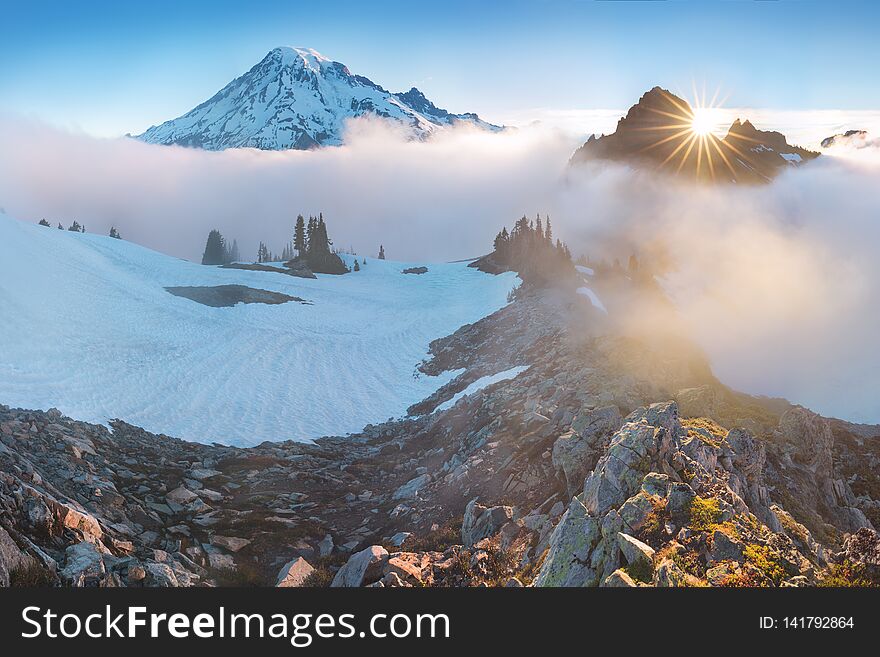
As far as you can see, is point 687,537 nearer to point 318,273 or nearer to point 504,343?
point 504,343

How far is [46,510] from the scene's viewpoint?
12.9 meters

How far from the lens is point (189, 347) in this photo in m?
43.4

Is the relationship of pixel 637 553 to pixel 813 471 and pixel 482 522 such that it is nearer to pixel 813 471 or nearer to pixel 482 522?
pixel 482 522

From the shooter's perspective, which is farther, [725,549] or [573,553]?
[573,553]

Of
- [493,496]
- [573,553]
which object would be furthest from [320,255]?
[573,553]

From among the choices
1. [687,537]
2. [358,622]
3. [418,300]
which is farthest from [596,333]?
Result: [418,300]

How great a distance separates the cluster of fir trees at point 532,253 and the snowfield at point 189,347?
688cm

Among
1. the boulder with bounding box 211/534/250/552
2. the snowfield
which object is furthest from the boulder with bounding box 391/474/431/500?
the snowfield

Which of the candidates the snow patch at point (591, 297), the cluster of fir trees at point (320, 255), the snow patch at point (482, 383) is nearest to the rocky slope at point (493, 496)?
the snow patch at point (482, 383)

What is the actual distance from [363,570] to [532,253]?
257 feet

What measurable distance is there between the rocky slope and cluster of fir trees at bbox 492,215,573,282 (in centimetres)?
4373

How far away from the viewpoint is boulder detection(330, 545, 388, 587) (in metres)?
13.6

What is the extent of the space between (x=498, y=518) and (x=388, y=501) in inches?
307

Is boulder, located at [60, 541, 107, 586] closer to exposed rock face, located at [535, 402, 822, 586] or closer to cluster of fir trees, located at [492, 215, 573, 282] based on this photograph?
exposed rock face, located at [535, 402, 822, 586]
